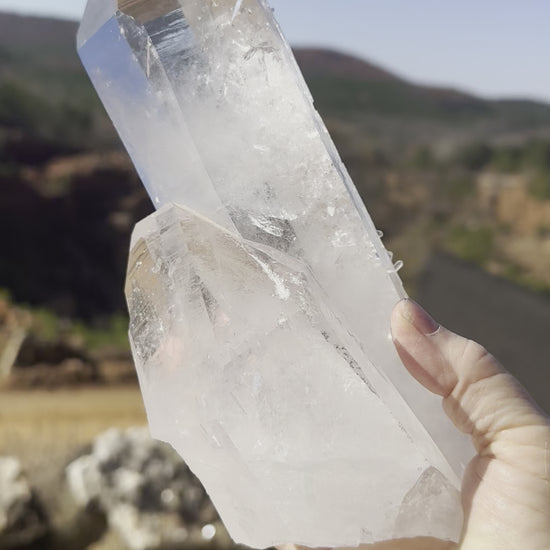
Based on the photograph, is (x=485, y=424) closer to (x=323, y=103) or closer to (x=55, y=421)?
(x=55, y=421)

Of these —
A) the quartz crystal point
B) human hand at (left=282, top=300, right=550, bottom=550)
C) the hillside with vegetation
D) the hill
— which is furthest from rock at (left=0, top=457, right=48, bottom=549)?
the hill

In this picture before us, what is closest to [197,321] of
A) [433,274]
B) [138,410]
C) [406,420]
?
[406,420]

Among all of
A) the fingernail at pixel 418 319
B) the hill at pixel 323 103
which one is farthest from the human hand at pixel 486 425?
the hill at pixel 323 103

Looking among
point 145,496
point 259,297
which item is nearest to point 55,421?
point 145,496

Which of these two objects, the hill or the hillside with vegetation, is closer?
the hillside with vegetation

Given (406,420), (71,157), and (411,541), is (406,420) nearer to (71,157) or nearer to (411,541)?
(411,541)

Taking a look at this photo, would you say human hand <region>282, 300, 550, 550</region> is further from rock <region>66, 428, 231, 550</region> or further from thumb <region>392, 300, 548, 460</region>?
rock <region>66, 428, 231, 550</region>
